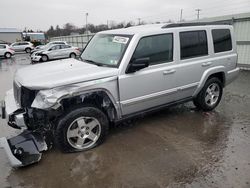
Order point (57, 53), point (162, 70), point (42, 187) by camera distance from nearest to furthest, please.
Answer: point (42, 187)
point (162, 70)
point (57, 53)

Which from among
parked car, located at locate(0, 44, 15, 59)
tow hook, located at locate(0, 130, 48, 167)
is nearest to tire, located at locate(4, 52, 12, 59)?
parked car, located at locate(0, 44, 15, 59)

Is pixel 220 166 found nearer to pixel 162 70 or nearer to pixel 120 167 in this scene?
pixel 120 167

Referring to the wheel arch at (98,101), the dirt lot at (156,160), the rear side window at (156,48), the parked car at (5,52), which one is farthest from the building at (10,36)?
the wheel arch at (98,101)

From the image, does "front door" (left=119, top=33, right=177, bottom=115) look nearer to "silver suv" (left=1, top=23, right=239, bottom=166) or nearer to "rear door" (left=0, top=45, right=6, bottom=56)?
"silver suv" (left=1, top=23, right=239, bottom=166)

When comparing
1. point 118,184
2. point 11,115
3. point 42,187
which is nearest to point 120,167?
point 118,184

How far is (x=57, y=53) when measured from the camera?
20.6 metres

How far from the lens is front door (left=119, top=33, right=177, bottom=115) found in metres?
4.31

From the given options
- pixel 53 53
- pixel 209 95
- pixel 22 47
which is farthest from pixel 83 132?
pixel 22 47

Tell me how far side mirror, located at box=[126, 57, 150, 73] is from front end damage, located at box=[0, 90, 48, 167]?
1.81m

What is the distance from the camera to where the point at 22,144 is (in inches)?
147

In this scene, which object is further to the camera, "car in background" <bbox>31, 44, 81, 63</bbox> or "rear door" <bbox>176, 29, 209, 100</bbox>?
"car in background" <bbox>31, 44, 81, 63</bbox>

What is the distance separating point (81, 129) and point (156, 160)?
4.18 feet

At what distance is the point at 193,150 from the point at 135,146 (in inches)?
37.5

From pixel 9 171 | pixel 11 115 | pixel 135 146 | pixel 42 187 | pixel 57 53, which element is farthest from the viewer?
pixel 57 53
